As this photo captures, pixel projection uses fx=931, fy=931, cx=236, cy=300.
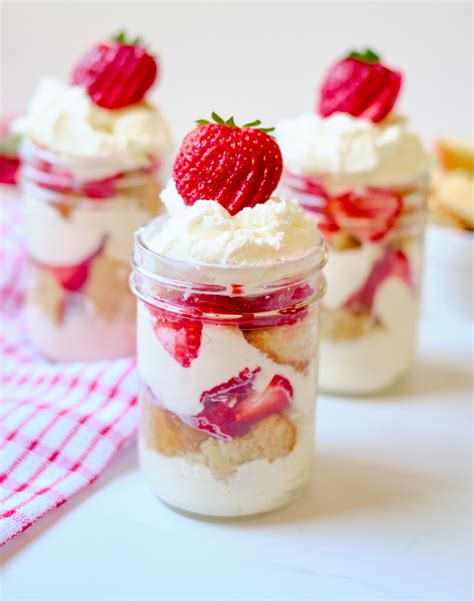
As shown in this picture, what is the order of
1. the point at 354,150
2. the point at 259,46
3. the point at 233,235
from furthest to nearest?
the point at 259,46 < the point at 354,150 < the point at 233,235

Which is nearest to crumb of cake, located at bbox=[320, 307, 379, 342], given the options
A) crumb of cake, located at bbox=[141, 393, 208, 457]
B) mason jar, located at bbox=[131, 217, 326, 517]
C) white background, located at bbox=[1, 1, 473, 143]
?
mason jar, located at bbox=[131, 217, 326, 517]

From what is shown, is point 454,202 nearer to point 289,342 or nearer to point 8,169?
point 289,342

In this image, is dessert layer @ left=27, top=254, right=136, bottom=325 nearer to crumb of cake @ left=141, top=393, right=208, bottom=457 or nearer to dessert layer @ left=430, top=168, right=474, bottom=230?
crumb of cake @ left=141, top=393, right=208, bottom=457

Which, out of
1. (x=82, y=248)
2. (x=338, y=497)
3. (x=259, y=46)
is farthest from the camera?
(x=259, y=46)

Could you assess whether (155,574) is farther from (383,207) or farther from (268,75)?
(268,75)

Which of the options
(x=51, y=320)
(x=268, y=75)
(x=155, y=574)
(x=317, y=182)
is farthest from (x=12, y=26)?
(x=155, y=574)

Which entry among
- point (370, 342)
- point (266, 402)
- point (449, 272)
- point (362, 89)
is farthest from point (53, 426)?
point (449, 272)
